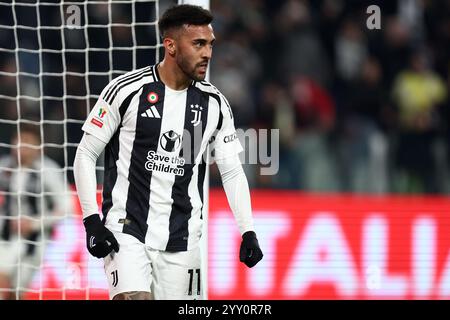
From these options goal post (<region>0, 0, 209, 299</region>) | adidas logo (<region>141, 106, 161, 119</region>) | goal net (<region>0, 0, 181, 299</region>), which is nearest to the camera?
adidas logo (<region>141, 106, 161, 119</region>)

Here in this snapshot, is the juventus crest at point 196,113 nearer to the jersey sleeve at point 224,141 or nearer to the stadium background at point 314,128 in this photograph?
the jersey sleeve at point 224,141

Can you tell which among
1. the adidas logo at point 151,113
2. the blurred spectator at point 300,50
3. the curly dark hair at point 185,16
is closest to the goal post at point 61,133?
the curly dark hair at point 185,16

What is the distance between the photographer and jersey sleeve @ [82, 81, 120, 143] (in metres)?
5.61

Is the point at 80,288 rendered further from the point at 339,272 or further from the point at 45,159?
the point at 339,272

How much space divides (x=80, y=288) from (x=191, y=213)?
7.25ft

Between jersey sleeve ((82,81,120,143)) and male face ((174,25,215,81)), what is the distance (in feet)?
1.29

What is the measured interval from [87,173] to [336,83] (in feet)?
22.6

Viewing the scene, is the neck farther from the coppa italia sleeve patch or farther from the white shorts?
the white shorts

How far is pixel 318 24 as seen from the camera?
12430 millimetres

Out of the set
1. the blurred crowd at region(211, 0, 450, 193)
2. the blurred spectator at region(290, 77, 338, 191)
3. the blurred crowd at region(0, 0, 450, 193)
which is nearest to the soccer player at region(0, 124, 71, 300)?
the blurred crowd at region(0, 0, 450, 193)

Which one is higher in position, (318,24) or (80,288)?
(318,24)

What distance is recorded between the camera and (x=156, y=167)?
569 centimetres

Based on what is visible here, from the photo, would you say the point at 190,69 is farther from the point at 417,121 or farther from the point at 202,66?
the point at 417,121
